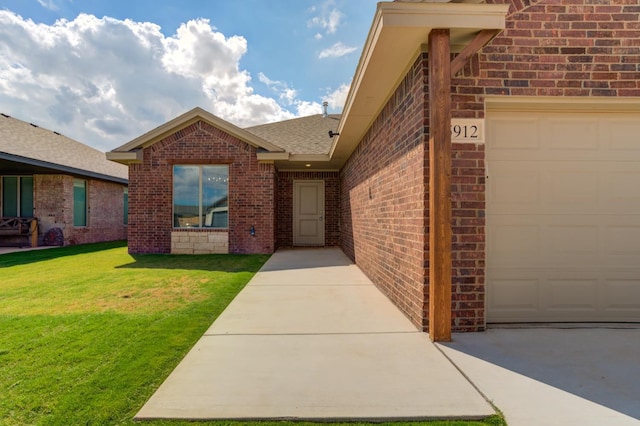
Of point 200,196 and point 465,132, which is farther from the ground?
point 465,132

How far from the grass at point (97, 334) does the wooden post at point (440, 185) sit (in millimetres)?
1251

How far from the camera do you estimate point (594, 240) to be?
379cm

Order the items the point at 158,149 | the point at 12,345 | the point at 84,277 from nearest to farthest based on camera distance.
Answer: the point at 12,345 < the point at 84,277 < the point at 158,149

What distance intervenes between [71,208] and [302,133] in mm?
9597

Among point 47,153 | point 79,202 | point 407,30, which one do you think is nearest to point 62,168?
point 47,153

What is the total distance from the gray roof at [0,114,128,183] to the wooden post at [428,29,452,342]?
40.3ft

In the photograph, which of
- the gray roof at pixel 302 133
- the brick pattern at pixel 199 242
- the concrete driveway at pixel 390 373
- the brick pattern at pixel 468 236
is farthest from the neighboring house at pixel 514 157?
the gray roof at pixel 302 133

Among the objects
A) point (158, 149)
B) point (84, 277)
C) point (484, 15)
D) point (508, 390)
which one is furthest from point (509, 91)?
point (158, 149)

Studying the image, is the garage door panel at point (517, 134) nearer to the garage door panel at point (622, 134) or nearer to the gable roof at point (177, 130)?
the garage door panel at point (622, 134)

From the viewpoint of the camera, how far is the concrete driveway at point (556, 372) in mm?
2084

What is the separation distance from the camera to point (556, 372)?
8.56ft

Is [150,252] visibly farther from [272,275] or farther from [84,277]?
[272,275]

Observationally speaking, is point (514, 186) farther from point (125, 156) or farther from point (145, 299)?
point (125, 156)

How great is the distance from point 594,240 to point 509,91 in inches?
79.4
